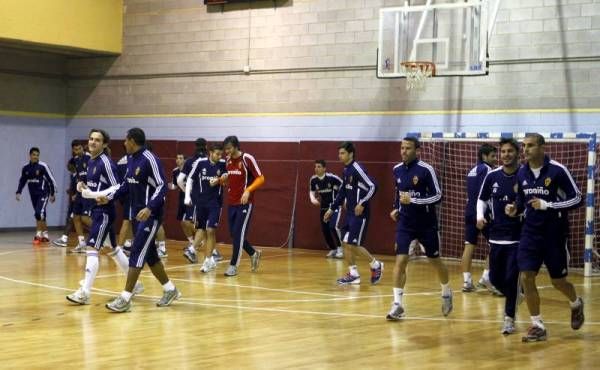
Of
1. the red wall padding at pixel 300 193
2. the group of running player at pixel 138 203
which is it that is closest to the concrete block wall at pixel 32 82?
the red wall padding at pixel 300 193

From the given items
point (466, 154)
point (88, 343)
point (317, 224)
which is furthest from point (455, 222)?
point (88, 343)

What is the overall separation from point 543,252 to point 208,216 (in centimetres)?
805

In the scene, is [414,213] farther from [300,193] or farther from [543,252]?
[300,193]

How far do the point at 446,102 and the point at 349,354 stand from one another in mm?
12188

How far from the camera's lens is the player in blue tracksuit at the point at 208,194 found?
16.1m

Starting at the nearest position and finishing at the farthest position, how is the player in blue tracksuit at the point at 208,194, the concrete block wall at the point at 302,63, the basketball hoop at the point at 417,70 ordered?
1. the player in blue tracksuit at the point at 208,194
2. the basketball hoop at the point at 417,70
3. the concrete block wall at the point at 302,63

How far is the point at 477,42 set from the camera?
1803 centimetres

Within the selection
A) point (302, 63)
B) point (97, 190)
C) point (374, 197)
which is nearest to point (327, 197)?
point (374, 197)

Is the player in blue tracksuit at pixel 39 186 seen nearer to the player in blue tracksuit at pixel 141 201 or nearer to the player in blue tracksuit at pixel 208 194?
the player in blue tracksuit at pixel 208 194

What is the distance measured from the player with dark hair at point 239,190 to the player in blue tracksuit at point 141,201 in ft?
12.4

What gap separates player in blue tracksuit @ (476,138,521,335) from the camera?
395 inches

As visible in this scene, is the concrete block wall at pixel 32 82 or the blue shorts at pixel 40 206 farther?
the concrete block wall at pixel 32 82

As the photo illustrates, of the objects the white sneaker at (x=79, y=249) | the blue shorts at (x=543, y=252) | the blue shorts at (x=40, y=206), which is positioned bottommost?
the white sneaker at (x=79, y=249)

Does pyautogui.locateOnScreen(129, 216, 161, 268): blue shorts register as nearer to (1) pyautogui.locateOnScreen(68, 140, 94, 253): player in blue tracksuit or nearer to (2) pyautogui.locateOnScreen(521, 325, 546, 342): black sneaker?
(2) pyautogui.locateOnScreen(521, 325, 546, 342): black sneaker
